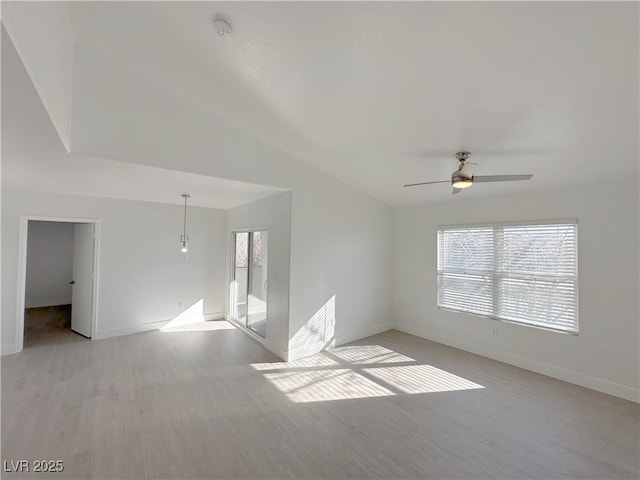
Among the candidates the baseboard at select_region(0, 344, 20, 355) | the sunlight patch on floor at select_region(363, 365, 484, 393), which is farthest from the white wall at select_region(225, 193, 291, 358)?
the baseboard at select_region(0, 344, 20, 355)

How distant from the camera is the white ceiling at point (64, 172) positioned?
5.19 ft

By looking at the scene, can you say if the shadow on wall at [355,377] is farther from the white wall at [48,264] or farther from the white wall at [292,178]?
the white wall at [48,264]

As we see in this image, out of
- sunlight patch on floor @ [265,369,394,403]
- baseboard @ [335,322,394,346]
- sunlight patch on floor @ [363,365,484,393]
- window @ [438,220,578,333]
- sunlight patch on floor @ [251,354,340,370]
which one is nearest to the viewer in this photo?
sunlight patch on floor @ [265,369,394,403]

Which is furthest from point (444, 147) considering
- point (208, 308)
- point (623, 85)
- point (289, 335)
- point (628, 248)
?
point (208, 308)

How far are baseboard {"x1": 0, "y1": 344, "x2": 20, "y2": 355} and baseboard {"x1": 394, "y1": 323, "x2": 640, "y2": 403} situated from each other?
22.2ft

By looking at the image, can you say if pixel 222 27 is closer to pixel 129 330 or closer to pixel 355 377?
pixel 355 377

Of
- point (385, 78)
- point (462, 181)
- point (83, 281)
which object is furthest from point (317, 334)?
point (83, 281)

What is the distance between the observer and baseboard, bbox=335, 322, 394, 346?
493cm

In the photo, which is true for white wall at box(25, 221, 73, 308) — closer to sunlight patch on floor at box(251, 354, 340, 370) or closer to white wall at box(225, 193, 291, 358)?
white wall at box(225, 193, 291, 358)

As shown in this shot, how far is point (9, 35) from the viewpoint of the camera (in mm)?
1068

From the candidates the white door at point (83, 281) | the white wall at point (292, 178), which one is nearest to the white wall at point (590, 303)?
the white wall at point (292, 178)

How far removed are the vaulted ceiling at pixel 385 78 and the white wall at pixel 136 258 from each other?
2.77 metres

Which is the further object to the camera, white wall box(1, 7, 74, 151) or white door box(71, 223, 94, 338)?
white door box(71, 223, 94, 338)

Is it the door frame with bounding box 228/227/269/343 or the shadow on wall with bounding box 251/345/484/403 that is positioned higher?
the door frame with bounding box 228/227/269/343
